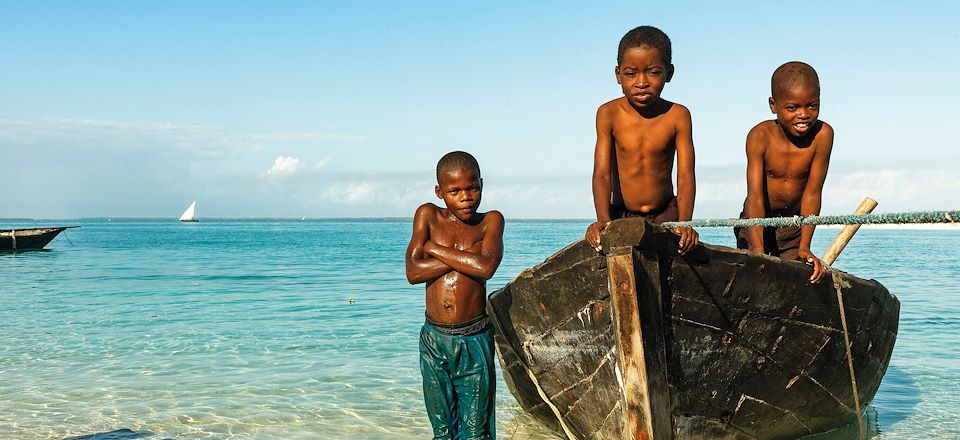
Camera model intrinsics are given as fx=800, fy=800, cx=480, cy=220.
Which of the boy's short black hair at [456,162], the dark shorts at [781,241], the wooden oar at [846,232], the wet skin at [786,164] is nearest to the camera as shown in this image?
the boy's short black hair at [456,162]

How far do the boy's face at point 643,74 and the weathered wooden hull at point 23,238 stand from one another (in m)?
30.5

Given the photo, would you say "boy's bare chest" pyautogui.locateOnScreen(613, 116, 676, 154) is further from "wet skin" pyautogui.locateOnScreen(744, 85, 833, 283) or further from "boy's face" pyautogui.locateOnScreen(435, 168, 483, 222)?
"boy's face" pyautogui.locateOnScreen(435, 168, 483, 222)

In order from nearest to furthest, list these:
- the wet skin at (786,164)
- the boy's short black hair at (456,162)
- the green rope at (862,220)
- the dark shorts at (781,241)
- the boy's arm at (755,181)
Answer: the green rope at (862,220) < the boy's short black hair at (456,162) < the wet skin at (786,164) < the boy's arm at (755,181) < the dark shorts at (781,241)

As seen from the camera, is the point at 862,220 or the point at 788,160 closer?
the point at 862,220

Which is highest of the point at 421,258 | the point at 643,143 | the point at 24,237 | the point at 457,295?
the point at 643,143

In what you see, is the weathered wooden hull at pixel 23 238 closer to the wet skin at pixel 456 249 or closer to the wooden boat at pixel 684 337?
the wooden boat at pixel 684 337

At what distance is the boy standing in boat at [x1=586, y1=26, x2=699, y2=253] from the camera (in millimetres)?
3785

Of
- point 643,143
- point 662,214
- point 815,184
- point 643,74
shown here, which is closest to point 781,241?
point 815,184

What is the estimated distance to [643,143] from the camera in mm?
4148

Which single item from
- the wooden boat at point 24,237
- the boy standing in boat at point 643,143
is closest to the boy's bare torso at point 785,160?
the boy standing in boat at point 643,143

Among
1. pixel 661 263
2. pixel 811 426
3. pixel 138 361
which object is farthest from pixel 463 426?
pixel 138 361

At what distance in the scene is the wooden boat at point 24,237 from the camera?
3019 cm

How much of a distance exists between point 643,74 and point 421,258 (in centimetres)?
137

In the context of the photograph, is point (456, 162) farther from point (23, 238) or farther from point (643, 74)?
point (23, 238)
